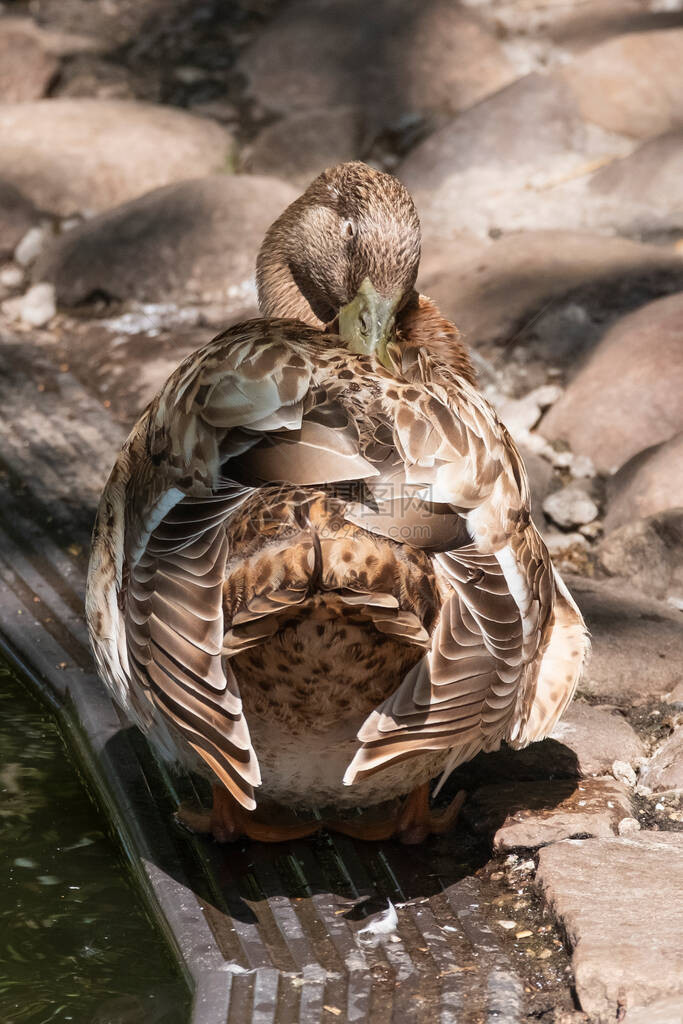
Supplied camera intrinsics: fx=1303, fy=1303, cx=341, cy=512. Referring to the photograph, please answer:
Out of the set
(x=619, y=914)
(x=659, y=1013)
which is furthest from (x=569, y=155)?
(x=659, y=1013)

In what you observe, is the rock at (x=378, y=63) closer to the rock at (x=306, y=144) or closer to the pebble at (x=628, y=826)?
the rock at (x=306, y=144)

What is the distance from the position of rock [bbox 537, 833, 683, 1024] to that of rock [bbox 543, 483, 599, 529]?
5.62ft

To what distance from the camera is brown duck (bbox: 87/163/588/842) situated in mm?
2559

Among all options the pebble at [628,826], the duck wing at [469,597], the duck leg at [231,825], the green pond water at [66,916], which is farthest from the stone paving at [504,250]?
the green pond water at [66,916]

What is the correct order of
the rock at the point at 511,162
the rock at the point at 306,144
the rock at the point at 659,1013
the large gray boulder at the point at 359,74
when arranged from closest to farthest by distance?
1. the rock at the point at 659,1013
2. the rock at the point at 511,162
3. the rock at the point at 306,144
4. the large gray boulder at the point at 359,74

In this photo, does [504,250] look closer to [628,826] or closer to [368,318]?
[368,318]

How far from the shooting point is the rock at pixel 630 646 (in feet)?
12.1

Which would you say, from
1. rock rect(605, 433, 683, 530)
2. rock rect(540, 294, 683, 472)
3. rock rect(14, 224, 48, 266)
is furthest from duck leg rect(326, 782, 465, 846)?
rock rect(14, 224, 48, 266)

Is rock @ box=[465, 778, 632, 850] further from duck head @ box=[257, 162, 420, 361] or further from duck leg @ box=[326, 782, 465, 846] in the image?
duck head @ box=[257, 162, 420, 361]

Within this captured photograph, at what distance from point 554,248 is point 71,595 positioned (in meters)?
2.87

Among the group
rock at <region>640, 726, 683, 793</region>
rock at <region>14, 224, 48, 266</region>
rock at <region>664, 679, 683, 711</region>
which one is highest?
rock at <region>14, 224, 48, 266</region>

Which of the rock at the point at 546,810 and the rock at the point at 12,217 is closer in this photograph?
the rock at the point at 546,810

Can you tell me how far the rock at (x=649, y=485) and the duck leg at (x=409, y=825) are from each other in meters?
1.58

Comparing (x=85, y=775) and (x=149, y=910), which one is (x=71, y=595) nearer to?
(x=85, y=775)
